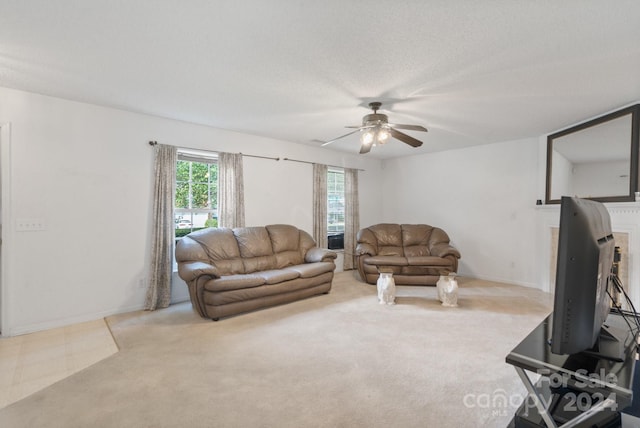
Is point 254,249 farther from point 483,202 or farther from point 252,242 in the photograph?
point 483,202

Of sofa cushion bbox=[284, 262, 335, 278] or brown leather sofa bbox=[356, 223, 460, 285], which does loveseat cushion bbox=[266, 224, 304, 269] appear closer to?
sofa cushion bbox=[284, 262, 335, 278]

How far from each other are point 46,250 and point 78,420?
2304 millimetres


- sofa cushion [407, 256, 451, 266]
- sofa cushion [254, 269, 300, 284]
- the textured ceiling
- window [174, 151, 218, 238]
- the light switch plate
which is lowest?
sofa cushion [254, 269, 300, 284]

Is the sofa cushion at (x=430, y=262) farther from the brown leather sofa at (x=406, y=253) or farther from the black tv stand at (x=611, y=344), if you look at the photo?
the black tv stand at (x=611, y=344)

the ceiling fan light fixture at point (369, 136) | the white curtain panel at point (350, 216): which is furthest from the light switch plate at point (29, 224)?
the white curtain panel at point (350, 216)

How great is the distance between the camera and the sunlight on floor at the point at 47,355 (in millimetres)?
2260

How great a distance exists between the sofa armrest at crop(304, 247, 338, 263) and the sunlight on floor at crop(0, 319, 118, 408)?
8.89ft

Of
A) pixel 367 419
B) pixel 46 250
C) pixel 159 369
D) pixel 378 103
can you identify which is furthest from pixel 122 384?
pixel 378 103

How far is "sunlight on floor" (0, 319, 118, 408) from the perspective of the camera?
7.41 feet

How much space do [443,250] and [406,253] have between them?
730 mm

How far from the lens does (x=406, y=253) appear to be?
5707mm

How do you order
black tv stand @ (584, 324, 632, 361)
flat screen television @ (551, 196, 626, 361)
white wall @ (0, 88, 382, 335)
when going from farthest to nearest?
white wall @ (0, 88, 382, 335)
black tv stand @ (584, 324, 632, 361)
flat screen television @ (551, 196, 626, 361)

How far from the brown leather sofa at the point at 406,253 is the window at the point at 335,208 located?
774 mm

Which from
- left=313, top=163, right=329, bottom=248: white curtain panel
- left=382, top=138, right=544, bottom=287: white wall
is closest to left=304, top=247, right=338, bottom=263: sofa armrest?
left=313, top=163, right=329, bottom=248: white curtain panel
